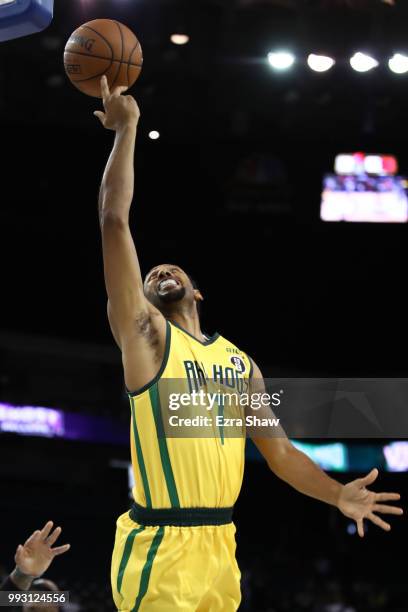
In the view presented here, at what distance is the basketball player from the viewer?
3234mm

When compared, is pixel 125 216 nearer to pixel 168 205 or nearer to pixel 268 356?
pixel 168 205

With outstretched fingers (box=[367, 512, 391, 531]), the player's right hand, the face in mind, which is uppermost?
the player's right hand

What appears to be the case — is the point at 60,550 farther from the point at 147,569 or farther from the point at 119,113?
the point at 119,113

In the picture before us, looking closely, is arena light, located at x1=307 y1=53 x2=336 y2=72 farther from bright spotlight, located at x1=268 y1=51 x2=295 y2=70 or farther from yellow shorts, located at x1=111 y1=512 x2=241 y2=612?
yellow shorts, located at x1=111 y1=512 x2=241 y2=612

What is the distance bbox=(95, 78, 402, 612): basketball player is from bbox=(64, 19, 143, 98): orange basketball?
0.64 m

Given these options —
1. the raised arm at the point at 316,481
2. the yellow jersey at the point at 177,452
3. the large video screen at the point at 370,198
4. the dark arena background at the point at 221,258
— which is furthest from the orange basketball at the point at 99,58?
the large video screen at the point at 370,198

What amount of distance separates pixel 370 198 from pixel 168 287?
30.4ft

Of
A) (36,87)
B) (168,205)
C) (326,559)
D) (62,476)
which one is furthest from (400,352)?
(36,87)

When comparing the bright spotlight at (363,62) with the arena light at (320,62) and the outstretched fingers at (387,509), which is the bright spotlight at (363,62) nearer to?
the arena light at (320,62)

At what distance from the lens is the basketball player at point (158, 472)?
3234 mm

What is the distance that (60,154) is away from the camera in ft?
41.3

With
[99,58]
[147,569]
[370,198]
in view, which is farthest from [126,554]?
[370,198]

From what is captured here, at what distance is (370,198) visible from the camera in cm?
1258

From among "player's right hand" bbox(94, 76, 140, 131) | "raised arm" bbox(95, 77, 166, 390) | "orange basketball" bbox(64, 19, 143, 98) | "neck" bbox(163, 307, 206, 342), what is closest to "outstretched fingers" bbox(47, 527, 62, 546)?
"raised arm" bbox(95, 77, 166, 390)
